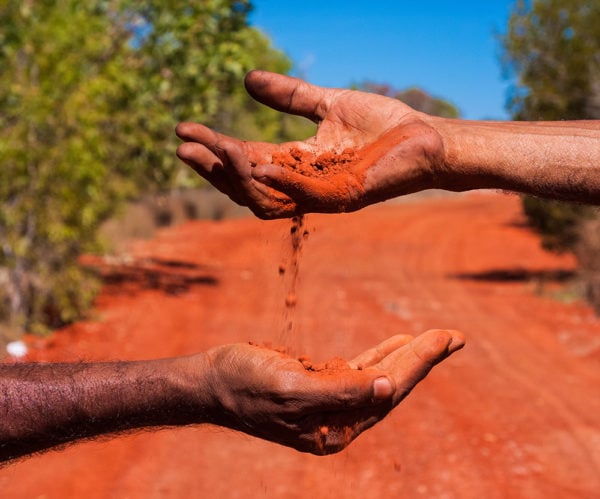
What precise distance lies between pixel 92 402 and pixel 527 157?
145cm

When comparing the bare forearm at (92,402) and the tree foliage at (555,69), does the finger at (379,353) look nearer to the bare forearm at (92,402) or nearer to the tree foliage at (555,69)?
the bare forearm at (92,402)

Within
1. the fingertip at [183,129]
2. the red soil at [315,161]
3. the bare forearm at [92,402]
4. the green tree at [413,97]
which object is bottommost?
the bare forearm at [92,402]

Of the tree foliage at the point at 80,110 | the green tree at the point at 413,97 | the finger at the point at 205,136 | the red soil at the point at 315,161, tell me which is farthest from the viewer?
the tree foliage at the point at 80,110

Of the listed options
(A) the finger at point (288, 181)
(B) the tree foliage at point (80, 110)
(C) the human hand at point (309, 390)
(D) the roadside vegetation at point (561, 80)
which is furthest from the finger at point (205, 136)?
(D) the roadside vegetation at point (561, 80)

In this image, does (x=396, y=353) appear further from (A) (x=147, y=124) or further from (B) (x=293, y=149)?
(A) (x=147, y=124)

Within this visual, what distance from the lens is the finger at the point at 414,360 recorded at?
2264 millimetres

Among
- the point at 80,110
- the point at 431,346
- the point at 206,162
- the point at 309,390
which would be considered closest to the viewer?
the point at 309,390

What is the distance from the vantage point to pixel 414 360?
2289 millimetres

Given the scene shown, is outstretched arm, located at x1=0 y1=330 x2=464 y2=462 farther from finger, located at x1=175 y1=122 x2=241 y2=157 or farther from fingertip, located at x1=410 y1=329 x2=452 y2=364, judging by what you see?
finger, located at x1=175 y1=122 x2=241 y2=157

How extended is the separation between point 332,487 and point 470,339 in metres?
4.49

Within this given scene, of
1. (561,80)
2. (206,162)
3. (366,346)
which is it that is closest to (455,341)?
(206,162)

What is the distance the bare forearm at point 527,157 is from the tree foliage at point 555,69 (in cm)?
913

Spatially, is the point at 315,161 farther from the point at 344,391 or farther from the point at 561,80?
the point at 561,80

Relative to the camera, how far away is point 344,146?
9.17 ft
